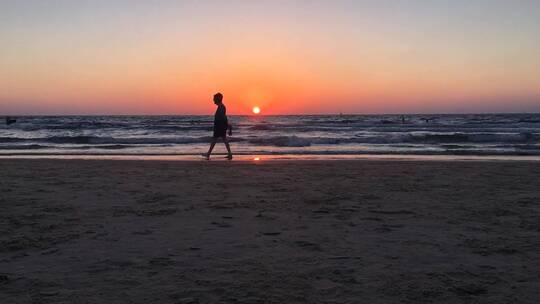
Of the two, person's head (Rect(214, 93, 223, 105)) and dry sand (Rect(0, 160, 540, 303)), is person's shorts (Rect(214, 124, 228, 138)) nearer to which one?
person's head (Rect(214, 93, 223, 105))

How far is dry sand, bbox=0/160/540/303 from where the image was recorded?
285 cm

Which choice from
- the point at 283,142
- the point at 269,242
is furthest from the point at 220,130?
the point at 283,142

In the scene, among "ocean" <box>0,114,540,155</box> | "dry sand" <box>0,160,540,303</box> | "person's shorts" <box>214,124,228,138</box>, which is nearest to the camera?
"dry sand" <box>0,160,540,303</box>

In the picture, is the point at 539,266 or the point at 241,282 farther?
the point at 539,266

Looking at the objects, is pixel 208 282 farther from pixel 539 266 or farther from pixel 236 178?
pixel 236 178

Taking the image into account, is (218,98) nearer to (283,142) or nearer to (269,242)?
(269,242)

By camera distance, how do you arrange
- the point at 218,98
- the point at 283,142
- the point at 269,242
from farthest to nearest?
1. the point at 283,142
2. the point at 218,98
3. the point at 269,242

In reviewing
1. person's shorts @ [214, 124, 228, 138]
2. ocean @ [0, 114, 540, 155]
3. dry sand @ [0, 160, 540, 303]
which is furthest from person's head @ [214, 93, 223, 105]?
dry sand @ [0, 160, 540, 303]

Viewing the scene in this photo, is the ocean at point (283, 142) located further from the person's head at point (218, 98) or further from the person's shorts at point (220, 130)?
the person's head at point (218, 98)

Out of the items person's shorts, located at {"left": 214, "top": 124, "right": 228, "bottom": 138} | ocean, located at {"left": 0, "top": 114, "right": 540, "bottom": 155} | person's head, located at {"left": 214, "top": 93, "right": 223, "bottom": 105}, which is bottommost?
ocean, located at {"left": 0, "top": 114, "right": 540, "bottom": 155}

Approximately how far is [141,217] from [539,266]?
138 inches

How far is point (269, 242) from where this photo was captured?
3.88m

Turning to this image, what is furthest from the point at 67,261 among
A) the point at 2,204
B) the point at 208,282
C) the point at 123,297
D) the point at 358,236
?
the point at 2,204

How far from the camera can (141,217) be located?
15.9 feet
